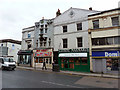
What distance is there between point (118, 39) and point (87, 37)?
4936 millimetres

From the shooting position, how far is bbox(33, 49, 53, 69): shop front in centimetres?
2241

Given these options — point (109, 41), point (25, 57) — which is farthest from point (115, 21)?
point (25, 57)

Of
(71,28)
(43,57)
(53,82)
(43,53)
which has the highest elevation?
(71,28)

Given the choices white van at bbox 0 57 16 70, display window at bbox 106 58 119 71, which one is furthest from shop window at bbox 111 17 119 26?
white van at bbox 0 57 16 70

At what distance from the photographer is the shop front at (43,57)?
22414 mm

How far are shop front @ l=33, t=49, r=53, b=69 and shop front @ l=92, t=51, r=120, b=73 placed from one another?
916 cm

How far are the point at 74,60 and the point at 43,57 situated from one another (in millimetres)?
7528

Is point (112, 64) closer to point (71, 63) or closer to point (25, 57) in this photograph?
point (71, 63)

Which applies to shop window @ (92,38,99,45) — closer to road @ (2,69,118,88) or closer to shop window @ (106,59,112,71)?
shop window @ (106,59,112,71)

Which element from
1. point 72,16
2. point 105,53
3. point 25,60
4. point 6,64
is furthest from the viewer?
point 25,60

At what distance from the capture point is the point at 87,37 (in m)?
18.9

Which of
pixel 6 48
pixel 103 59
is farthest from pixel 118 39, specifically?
pixel 6 48

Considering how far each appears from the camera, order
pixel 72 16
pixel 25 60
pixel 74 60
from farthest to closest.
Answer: pixel 25 60 → pixel 72 16 → pixel 74 60

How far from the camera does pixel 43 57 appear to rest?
23.5 meters
